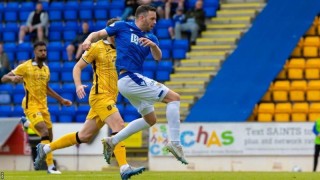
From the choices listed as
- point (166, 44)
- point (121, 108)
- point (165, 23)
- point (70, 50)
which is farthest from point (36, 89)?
point (165, 23)

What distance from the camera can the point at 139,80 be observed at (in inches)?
559

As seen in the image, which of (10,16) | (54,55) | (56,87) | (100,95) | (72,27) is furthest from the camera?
(10,16)

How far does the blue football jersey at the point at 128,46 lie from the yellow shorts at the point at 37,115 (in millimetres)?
5525

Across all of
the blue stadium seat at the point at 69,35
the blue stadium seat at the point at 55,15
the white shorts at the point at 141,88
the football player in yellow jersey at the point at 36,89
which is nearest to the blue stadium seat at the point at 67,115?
the blue stadium seat at the point at 69,35

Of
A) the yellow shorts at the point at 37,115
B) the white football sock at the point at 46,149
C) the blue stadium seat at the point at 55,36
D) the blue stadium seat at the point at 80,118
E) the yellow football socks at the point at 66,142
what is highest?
the blue stadium seat at the point at 55,36

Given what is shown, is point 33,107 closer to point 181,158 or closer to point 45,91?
point 45,91

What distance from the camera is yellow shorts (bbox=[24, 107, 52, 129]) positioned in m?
19.6

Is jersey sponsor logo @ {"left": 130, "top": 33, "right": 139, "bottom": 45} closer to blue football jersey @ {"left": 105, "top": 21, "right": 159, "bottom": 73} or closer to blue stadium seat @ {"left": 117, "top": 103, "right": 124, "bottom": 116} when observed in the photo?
blue football jersey @ {"left": 105, "top": 21, "right": 159, "bottom": 73}

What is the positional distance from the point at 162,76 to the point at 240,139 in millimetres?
4856

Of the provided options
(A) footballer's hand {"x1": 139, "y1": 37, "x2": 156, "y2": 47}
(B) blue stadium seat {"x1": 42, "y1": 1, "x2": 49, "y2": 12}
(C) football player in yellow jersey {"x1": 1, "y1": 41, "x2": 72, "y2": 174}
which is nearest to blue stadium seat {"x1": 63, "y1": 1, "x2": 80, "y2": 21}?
(B) blue stadium seat {"x1": 42, "y1": 1, "x2": 49, "y2": 12}

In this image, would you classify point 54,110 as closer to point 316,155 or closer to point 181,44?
point 181,44

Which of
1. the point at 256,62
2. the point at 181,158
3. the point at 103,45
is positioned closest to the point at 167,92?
the point at 181,158

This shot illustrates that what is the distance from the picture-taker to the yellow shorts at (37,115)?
64.2 ft

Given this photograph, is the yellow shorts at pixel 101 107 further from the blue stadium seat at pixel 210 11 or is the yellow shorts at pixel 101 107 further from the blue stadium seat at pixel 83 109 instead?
the blue stadium seat at pixel 210 11
